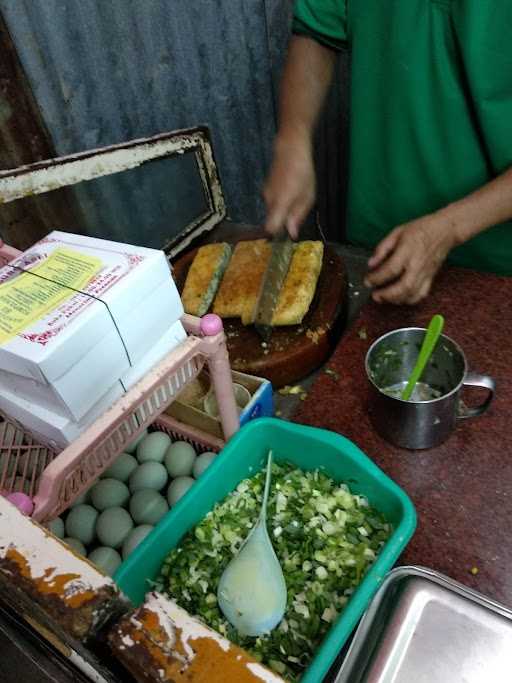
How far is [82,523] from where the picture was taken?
1284 mm

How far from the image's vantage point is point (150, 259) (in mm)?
896

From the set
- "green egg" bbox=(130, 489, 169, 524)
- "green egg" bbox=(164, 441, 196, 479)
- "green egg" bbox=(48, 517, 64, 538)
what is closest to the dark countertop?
"green egg" bbox=(164, 441, 196, 479)

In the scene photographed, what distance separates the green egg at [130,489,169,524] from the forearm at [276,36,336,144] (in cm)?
119

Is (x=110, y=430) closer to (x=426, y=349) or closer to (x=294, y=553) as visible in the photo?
(x=294, y=553)

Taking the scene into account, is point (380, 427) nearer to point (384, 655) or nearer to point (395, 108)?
point (384, 655)

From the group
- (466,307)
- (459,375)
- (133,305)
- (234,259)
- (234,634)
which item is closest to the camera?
(133,305)

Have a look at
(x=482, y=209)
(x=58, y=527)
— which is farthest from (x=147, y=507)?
(x=482, y=209)

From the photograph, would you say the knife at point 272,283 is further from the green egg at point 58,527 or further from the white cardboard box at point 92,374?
the green egg at point 58,527

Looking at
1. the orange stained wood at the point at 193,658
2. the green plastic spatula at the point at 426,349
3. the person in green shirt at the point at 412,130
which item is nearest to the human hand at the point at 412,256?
the person in green shirt at the point at 412,130

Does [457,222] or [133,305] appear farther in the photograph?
[457,222]

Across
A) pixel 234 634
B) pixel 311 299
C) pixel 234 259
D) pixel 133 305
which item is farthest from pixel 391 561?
pixel 234 259

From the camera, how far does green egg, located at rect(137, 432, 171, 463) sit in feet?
4.62

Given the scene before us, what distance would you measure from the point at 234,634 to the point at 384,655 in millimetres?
375

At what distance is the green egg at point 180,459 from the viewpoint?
138 centimetres
